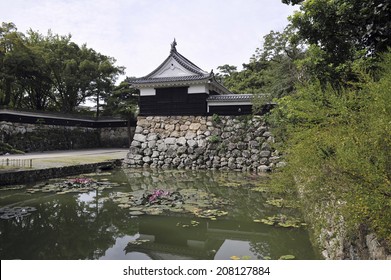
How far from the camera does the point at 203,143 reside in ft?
50.5

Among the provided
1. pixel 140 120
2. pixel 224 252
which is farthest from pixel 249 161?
pixel 224 252

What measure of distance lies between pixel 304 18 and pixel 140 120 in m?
12.7

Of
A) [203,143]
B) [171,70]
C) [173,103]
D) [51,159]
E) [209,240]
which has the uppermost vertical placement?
[171,70]

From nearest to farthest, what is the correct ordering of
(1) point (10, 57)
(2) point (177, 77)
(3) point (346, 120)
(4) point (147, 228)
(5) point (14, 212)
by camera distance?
1. (3) point (346, 120)
2. (4) point (147, 228)
3. (5) point (14, 212)
4. (2) point (177, 77)
5. (1) point (10, 57)

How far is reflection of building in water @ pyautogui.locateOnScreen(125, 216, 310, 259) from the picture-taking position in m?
4.33

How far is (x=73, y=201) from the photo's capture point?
7.64 metres

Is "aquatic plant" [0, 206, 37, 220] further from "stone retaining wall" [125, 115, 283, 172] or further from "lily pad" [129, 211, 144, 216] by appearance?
"stone retaining wall" [125, 115, 283, 172]

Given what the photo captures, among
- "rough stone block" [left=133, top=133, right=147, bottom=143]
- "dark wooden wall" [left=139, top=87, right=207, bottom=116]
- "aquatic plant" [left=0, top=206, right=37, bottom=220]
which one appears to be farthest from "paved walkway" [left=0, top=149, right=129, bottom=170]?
"aquatic plant" [left=0, top=206, right=37, bottom=220]

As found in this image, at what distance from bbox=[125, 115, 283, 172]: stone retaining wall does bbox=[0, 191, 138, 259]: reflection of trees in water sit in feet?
26.7

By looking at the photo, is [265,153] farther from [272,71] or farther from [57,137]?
[57,137]

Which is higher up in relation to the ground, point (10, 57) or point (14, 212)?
point (10, 57)

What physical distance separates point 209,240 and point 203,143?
10.6m

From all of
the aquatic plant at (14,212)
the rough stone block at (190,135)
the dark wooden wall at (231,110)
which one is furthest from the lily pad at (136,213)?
the dark wooden wall at (231,110)

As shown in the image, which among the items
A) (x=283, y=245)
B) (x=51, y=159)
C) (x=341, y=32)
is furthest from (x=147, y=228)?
(x=51, y=159)
